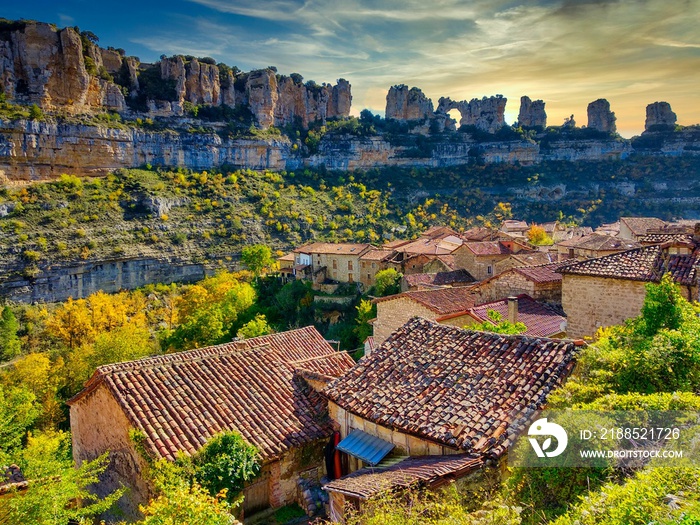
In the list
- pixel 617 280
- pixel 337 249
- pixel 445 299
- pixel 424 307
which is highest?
pixel 617 280

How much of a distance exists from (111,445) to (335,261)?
123 ft

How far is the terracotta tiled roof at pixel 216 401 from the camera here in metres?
8.66

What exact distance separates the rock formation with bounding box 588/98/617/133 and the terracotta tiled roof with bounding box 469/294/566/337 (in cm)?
11244

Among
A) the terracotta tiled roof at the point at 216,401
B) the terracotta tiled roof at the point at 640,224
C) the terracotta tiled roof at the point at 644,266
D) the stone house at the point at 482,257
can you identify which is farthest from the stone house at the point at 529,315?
the terracotta tiled roof at the point at 640,224

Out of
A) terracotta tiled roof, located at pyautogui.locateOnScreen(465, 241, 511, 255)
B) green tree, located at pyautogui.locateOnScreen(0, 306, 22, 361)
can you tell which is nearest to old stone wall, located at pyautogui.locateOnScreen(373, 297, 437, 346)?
terracotta tiled roof, located at pyautogui.locateOnScreen(465, 241, 511, 255)

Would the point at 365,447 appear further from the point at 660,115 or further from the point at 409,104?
the point at 660,115

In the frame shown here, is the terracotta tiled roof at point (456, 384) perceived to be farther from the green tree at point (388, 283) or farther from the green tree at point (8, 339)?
the green tree at point (8, 339)

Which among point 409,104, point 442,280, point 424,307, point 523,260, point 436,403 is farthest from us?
point 409,104

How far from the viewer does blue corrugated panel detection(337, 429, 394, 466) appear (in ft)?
26.1

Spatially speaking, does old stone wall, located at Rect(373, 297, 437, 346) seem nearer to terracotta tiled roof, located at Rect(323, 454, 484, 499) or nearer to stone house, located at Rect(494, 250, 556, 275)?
stone house, located at Rect(494, 250, 556, 275)

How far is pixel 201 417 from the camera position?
9062mm

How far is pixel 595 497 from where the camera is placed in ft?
15.4

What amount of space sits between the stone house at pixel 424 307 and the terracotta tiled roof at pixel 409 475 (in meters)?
11.7

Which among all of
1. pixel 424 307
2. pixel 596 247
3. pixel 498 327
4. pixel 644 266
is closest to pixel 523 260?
pixel 596 247
